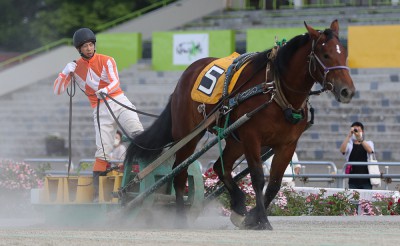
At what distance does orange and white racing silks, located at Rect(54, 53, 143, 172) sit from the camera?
12.5 metres

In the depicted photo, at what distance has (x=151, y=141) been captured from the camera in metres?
12.5

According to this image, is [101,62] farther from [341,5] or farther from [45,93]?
[341,5]

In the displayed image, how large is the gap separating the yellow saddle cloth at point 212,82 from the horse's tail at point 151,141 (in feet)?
2.53

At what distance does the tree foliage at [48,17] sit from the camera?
37.5 metres

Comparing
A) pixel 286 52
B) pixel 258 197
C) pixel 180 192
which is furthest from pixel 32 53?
pixel 258 197

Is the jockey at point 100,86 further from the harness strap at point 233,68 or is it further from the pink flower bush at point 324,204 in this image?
the pink flower bush at point 324,204

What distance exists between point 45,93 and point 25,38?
32.4 feet

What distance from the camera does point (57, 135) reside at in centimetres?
2892

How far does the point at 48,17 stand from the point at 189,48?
36.3 feet

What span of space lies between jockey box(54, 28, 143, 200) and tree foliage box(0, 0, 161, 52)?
24583 millimetres

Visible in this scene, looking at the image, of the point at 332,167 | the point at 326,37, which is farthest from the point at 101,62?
the point at 332,167

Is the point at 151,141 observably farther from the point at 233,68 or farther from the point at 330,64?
the point at 330,64

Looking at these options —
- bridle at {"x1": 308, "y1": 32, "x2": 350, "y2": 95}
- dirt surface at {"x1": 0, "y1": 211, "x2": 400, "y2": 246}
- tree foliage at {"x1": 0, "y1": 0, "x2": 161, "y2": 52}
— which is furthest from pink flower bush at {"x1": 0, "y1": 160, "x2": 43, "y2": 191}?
tree foliage at {"x1": 0, "y1": 0, "x2": 161, "y2": 52}

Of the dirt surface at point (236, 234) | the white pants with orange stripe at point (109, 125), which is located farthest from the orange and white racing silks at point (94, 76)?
the dirt surface at point (236, 234)
